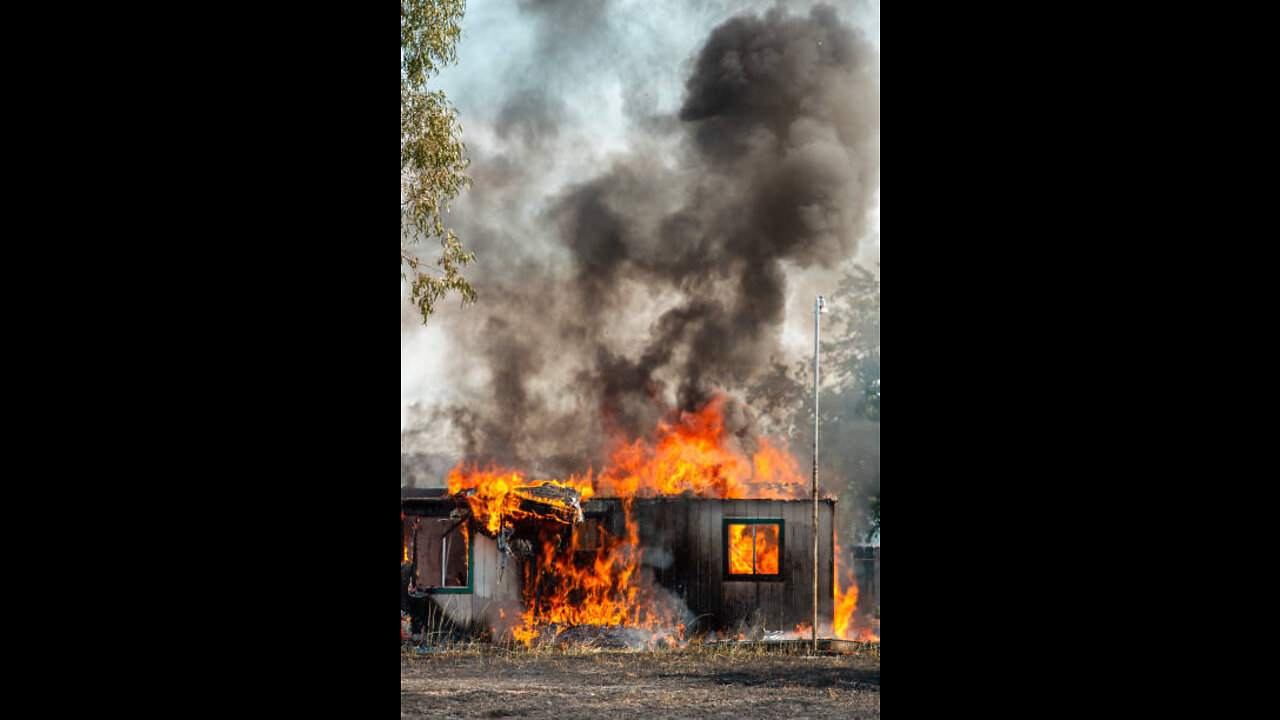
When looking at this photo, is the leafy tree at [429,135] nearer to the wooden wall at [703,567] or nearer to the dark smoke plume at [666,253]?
the wooden wall at [703,567]

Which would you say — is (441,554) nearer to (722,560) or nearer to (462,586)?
(462,586)

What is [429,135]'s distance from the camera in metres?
11.6

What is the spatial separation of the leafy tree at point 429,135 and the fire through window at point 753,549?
449 centimetres

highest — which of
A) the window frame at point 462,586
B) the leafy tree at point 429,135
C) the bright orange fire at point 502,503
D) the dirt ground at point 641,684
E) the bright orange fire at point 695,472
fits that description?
the leafy tree at point 429,135

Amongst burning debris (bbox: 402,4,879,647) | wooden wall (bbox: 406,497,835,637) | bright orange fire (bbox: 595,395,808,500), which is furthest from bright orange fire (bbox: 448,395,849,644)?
burning debris (bbox: 402,4,879,647)

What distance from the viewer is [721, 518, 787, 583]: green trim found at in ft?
43.5

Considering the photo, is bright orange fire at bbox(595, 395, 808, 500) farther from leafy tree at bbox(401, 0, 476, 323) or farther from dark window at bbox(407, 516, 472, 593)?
leafy tree at bbox(401, 0, 476, 323)

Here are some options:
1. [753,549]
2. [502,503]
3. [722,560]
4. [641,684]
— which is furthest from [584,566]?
[641,684]

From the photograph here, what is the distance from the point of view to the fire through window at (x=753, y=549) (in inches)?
524

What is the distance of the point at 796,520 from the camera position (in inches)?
530

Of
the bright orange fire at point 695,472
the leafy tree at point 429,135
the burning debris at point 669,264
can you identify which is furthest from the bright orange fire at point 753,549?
the burning debris at point 669,264

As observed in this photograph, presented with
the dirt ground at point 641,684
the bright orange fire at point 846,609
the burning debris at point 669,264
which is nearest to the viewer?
the dirt ground at point 641,684

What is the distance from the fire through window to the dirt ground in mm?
976

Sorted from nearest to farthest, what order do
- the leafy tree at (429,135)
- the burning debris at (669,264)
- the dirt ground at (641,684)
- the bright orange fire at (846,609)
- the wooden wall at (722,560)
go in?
the dirt ground at (641,684), the leafy tree at (429,135), the wooden wall at (722,560), the bright orange fire at (846,609), the burning debris at (669,264)
